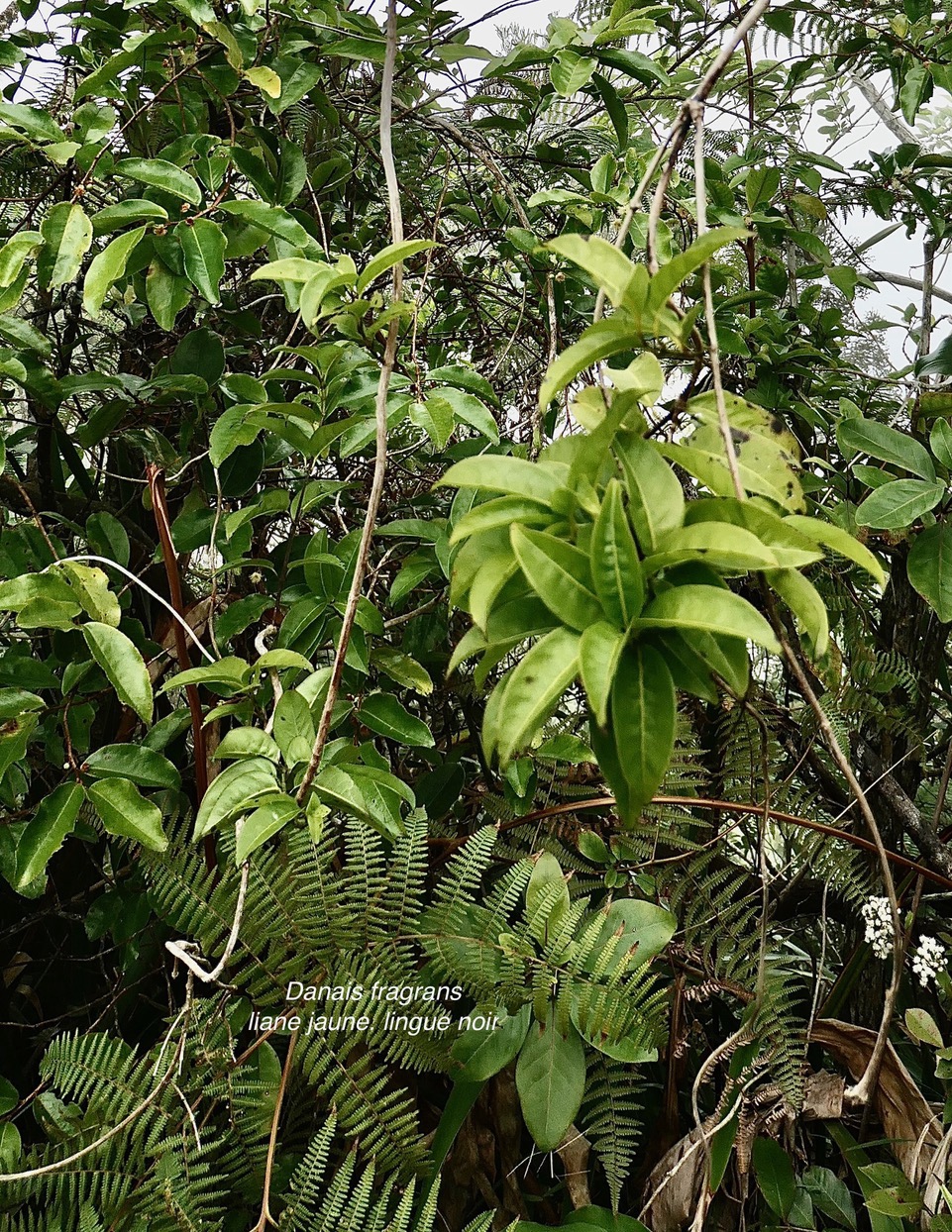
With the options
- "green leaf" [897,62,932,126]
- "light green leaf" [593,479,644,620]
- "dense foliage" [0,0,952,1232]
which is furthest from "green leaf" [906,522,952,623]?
"green leaf" [897,62,932,126]

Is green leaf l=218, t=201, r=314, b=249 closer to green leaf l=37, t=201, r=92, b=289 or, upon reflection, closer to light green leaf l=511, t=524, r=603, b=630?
green leaf l=37, t=201, r=92, b=289

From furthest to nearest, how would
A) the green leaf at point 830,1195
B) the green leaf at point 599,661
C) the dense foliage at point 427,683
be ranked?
the green leaf at point 830,1195
the dense foliage at point 427,683
the green leaf at point 599,661

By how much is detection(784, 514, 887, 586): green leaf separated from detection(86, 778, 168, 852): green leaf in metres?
0.53

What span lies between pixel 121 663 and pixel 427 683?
28cm

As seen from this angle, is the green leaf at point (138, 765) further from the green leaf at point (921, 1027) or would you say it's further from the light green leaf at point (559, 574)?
the green leaf at point (921, 1027)

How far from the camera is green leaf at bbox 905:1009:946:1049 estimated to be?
917 mm

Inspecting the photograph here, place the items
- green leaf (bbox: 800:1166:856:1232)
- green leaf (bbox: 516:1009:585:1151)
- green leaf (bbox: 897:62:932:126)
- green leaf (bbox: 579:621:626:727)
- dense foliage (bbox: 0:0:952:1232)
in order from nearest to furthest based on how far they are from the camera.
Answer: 1. green leaf (bbox: 579:621:626:727)
2. dense foliage (bbox: 0:0:952:1232)
3. green leaf (bbox: 516:1009:585:1151)
4. green leaf (bbox: 800:1166:856:1232)
5. green leaf (bbox: 897:62:932:126)

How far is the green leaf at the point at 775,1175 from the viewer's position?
900mm

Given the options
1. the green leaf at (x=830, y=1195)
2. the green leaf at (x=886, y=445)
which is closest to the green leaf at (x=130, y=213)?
the green leaf at (x=886, y=445)

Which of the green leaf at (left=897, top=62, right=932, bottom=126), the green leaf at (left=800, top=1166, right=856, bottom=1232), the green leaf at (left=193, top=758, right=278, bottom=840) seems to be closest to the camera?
the green leaf at (left=193, top=758, right=278, bottom=840)

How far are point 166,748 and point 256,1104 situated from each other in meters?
0.39

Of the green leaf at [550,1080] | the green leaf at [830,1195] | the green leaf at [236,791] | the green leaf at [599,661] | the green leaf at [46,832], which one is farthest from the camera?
the green leaf at [830,1195]

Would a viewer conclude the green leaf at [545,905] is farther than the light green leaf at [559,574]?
Yes

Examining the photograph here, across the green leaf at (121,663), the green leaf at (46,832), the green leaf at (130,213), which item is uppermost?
the green leaf at (130,213)
